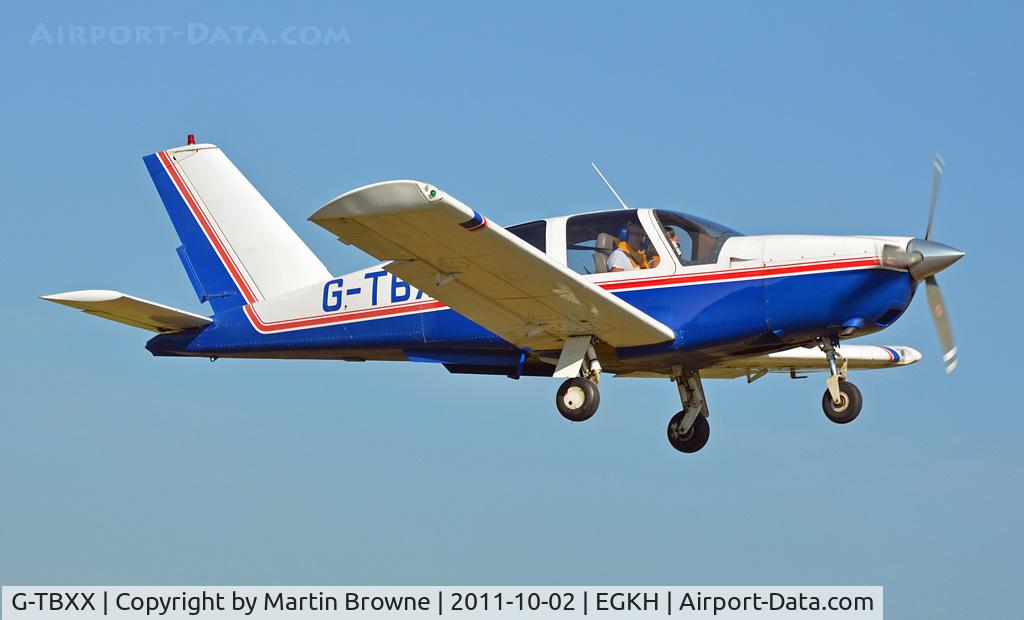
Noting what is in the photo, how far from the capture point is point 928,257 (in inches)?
580

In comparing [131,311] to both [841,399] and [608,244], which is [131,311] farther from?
[841,399]

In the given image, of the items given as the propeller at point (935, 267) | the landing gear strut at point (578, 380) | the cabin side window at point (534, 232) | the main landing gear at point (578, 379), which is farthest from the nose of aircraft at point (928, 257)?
the cabin side window at point (534, 232)

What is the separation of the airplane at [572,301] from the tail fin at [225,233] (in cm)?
13

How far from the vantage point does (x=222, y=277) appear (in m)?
17.9

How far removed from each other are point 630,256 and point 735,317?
1.17 meters

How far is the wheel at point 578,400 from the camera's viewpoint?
49.5ft

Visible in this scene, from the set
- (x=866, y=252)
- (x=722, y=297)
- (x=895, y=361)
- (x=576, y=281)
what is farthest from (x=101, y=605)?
(x=895, y=361)

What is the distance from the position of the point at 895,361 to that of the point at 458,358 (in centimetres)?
524

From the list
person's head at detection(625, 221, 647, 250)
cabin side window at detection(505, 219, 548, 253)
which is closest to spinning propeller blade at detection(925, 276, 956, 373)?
person's head at detection(625, 221, 647, 250)

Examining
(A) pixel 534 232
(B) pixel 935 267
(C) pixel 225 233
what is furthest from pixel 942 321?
(C) pixel 225 233

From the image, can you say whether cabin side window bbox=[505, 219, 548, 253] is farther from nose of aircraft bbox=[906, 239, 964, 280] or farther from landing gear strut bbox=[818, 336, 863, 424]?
nose of aircraft bbox=[906, 239, 964, 280]

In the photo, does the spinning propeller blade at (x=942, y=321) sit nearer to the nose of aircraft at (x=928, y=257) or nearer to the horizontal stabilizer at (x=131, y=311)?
the nose of aircraft at (x=928, y=257)

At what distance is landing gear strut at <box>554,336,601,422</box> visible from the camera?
49.6 feet

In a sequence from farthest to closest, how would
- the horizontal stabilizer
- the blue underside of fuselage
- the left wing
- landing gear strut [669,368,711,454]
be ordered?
the left wing < landing gear strut [669,368,711,454] < the horizontal stabilizer < the blue underside of fuselage
